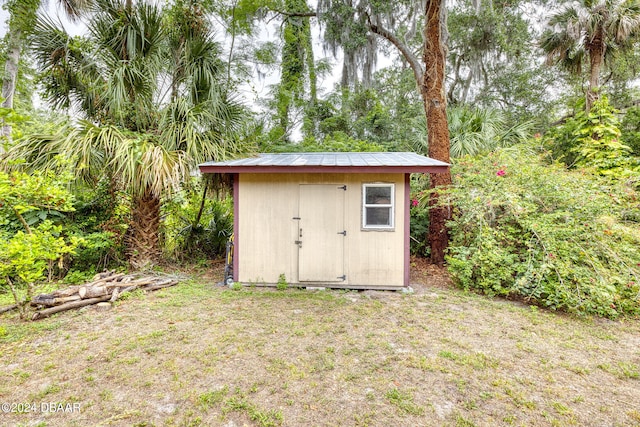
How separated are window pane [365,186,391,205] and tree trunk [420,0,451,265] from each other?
67.7 inches

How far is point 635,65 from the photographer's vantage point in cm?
1013

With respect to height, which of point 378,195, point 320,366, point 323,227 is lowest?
point 320,366

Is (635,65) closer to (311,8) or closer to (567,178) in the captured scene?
(567,178)

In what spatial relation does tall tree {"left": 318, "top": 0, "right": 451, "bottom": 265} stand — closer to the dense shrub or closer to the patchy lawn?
the patchy lawn

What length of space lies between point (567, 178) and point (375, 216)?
129 inches

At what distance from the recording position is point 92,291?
4.08m

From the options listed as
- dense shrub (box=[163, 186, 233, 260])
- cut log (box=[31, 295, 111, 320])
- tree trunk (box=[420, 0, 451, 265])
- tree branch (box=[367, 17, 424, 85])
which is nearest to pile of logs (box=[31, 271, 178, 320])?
cut log (box=[31, 295, 111, 320])

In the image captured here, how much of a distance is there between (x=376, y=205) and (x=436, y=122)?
2.75 meters

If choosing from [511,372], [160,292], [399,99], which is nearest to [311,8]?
[399,99]

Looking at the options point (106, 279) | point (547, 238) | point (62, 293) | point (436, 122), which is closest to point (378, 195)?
point (547, 238)

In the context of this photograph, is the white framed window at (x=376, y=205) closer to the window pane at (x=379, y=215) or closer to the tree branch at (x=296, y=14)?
the window pane at (x=379, y=215)

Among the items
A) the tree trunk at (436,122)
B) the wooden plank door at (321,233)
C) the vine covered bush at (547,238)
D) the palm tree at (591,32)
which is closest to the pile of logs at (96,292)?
the wooden plank door at (321,233)

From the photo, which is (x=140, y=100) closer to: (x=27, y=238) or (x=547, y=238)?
(x=27, y=238)

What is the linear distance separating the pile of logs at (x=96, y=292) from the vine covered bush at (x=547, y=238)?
16.5ft
